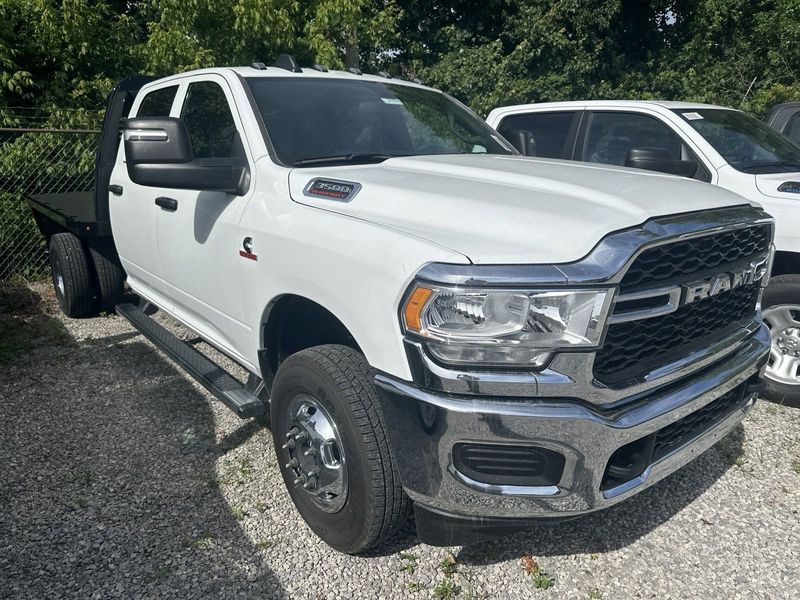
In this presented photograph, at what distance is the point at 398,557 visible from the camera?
107 inches

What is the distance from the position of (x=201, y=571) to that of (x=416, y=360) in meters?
1.40

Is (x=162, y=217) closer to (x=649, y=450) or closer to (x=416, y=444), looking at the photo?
(x=416, y=444)

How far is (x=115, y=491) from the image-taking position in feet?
10.4

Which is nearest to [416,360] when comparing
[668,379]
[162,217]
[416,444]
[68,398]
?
[416,444]

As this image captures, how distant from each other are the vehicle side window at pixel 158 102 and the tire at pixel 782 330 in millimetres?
4060

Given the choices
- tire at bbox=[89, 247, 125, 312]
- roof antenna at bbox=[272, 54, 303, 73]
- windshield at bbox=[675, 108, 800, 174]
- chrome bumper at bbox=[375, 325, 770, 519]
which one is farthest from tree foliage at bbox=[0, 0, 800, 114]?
chrome bumper at bbox=[375, 325, 770, 519]

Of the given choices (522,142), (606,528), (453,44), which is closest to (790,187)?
(522,142)

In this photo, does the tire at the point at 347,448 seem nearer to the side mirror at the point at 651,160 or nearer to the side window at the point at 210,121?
the side window at the point at 210,121

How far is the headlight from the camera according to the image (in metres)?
1.96

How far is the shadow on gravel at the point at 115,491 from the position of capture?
2574mm

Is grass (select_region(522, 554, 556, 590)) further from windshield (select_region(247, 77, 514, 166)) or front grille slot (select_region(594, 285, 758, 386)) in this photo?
windshield (select_region(247, 77, 514, 166))

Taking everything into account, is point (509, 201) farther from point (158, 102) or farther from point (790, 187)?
point (158, 102)

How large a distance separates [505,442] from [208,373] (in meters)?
2.10

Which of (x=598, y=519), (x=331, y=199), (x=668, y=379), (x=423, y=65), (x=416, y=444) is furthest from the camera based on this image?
(x=423, y=65)
